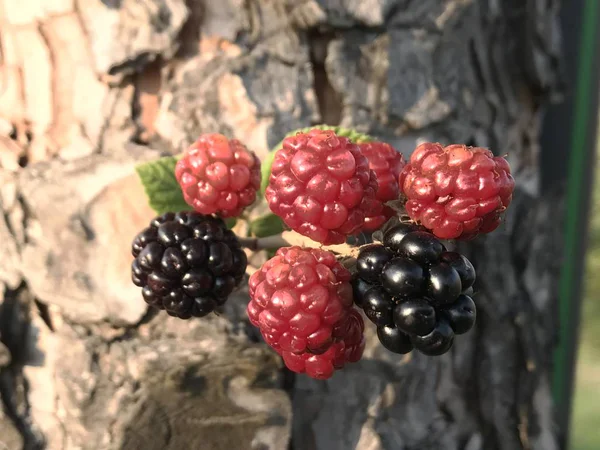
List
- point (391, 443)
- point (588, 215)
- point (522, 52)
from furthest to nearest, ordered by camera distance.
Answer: point (588, 215)
point (522, 52)
point (391, 443)

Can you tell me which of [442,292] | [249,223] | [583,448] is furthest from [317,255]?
[583,448]

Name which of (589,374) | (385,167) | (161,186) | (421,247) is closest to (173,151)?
(161,186)

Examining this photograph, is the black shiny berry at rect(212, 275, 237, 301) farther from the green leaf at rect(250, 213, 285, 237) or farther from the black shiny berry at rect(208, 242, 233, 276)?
the green leaf at rect(250, 213, 285, 237)

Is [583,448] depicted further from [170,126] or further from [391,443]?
[170,126]

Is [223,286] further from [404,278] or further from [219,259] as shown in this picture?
[404,278]

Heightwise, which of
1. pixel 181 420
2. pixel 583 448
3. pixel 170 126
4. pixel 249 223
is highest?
pixel 170 126

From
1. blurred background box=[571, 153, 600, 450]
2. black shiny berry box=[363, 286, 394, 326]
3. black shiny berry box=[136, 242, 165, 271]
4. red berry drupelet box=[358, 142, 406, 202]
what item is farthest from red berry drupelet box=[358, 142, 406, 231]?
blurred background box=[571, 153, 600, 450]
